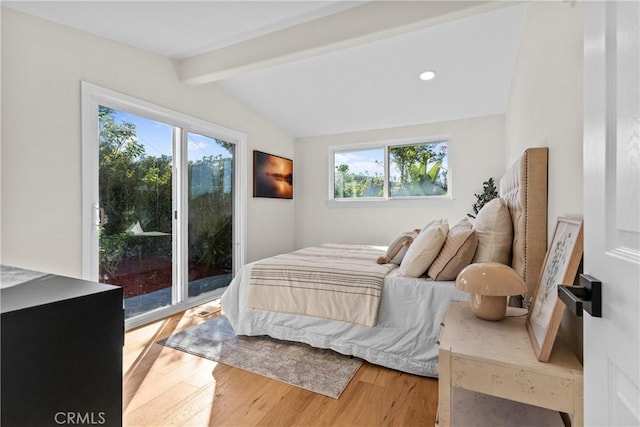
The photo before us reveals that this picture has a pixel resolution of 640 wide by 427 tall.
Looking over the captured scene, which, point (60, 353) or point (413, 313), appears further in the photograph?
point (413, 313)

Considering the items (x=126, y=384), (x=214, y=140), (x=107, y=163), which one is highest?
(x=214, y=140)

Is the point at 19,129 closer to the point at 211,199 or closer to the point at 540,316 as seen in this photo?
the point at 211,199

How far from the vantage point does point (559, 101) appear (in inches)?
→ 54.6

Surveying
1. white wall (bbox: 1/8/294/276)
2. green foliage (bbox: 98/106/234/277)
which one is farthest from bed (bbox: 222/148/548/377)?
white wall (bbox: 1/8/294/276)

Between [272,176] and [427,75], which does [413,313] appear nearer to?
[427,75]

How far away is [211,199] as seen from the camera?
11.8 ft

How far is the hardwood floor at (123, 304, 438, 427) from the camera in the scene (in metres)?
1.55

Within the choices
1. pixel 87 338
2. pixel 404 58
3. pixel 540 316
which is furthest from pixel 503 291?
pixel 404 58

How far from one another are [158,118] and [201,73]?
1.96 feet

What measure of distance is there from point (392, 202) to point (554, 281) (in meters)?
3.41

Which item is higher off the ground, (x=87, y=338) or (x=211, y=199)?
(x=211, y=199)

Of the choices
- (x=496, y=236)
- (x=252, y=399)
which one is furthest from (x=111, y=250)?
(x=496, y=236)

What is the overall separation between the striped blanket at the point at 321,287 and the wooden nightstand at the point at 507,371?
861mm

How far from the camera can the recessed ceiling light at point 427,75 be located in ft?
10.3
